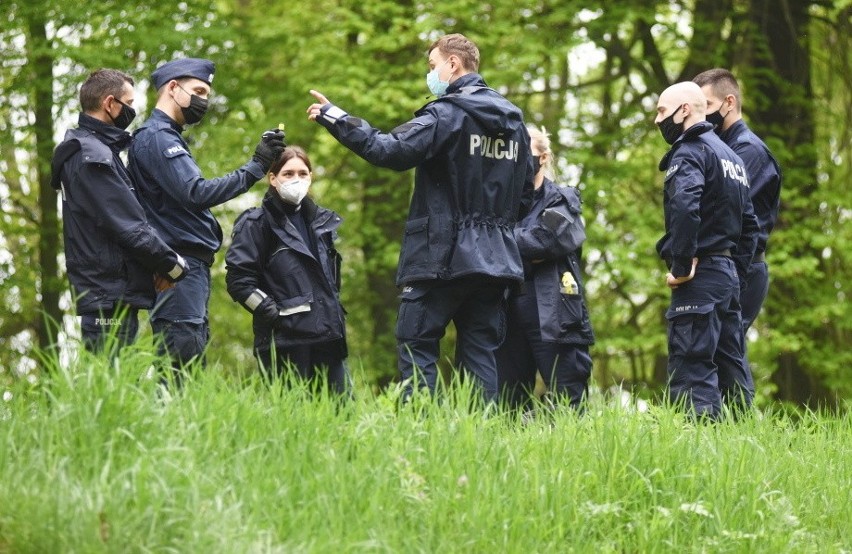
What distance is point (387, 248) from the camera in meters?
15.4

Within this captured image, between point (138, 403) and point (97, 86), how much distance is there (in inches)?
82.1

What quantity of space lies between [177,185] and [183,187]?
4 cm

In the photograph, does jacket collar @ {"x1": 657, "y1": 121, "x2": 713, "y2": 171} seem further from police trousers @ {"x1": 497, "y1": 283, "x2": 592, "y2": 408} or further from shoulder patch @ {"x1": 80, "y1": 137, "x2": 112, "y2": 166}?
shoulder patch @ {"x1": 80, "y1": 137, "x2": 112, "y2": 166}

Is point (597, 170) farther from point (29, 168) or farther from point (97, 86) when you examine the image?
point (97, 86)

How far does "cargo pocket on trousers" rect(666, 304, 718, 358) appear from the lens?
7.38 meters

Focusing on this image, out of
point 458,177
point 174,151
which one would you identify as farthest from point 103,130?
point 458,177

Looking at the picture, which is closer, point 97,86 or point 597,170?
point 97,86

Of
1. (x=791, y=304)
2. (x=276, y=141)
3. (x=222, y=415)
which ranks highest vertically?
(x=276, y=141)

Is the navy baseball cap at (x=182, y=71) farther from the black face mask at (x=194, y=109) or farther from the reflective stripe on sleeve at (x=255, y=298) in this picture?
the reflective stripe on sleeve at (x=255, y=298)

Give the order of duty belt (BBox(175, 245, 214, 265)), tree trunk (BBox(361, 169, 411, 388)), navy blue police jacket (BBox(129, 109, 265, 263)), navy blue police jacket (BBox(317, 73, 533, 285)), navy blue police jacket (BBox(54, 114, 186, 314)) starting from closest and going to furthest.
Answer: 1. navy blue police jacket (BBox(54, 114, 186, 314))
2. navy blue police jacket (BBox(129, 109, 265, 263))
3. navy blue police jacket (BBox(317, 73, 533, 285))
4. duty belt (BBox(175, 245, 214, 265))
5. tree trunk (BBox(361, 169, 411, 388))

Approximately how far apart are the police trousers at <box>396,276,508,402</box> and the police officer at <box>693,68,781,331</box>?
1980 millimetres

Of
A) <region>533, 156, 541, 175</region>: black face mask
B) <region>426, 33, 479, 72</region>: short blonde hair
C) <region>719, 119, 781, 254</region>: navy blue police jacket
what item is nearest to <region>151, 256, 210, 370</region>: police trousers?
<region>426, 33, 479, 72</region>: short blonde hair

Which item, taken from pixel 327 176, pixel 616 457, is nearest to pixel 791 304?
pixel 327 176

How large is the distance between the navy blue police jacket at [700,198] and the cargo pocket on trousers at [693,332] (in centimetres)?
23
